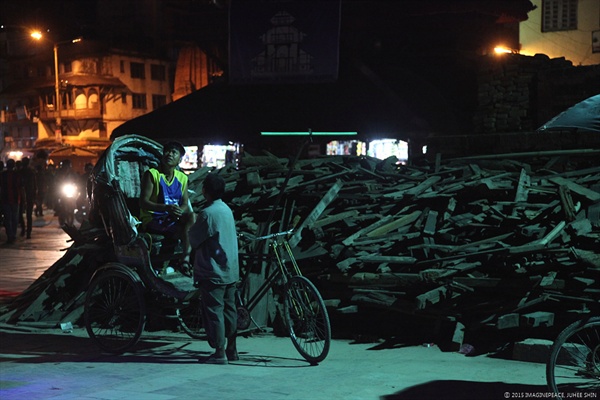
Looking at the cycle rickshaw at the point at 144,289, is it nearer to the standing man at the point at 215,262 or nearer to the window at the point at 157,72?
the standing man at the point at 215,262

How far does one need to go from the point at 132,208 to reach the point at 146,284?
1764 millimetres

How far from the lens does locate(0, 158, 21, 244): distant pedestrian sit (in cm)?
2316

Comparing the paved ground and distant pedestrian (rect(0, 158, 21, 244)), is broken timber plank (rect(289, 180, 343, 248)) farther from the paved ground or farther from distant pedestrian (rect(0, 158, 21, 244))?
distant pedestrian (rect(0, 158, 21, 244))

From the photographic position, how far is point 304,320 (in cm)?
827

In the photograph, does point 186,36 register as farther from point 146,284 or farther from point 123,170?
point 146,284

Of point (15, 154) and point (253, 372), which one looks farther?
point (15, 154)

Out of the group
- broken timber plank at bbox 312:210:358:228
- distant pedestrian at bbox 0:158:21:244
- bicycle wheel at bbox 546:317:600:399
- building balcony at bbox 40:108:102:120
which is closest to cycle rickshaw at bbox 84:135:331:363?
broken timber plank at bbox 312:210:358:228

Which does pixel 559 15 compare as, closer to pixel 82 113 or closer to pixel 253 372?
pixel 253 372

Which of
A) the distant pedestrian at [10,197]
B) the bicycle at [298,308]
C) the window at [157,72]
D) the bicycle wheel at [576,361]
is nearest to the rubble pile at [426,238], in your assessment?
the bicycle at [298,308]

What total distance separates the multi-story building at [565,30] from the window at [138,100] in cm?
5373

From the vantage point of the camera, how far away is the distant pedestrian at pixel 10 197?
2316cm

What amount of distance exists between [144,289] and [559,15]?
28.9 m

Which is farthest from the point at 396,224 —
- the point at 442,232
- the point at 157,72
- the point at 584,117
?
the point at 157,72

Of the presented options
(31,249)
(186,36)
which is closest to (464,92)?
(186,36)
